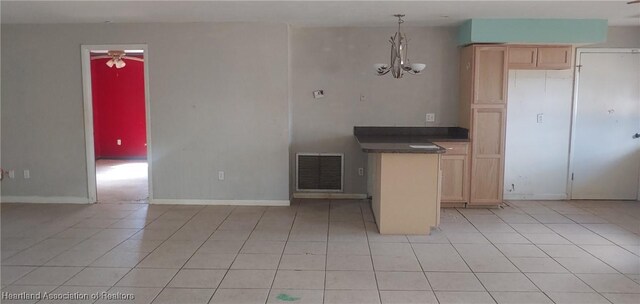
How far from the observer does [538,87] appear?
225 inches

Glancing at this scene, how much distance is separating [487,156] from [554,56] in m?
1.37

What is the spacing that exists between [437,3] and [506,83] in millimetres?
1655

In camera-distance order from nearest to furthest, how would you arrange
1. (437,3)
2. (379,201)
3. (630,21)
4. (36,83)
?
1. (437,3)
2. (379,201)
3. (630,21)
4. (36,83)

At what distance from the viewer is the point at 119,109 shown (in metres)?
9.33

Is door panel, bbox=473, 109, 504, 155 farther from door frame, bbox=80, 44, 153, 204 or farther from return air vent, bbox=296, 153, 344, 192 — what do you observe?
door frame, bbox=80, 44, 153, 204

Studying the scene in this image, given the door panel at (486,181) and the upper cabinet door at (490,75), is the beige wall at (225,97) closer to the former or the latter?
the upper cabinet door at (490,75)

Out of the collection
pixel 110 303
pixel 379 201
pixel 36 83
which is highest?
pixel 36 83

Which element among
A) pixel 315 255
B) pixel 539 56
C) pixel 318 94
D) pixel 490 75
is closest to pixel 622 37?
pixel 539 56

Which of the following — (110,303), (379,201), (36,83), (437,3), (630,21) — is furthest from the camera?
(36,83)

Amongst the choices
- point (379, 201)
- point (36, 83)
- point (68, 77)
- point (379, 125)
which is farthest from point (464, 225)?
point (36, 83)

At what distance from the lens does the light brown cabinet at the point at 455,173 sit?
17.2 feet

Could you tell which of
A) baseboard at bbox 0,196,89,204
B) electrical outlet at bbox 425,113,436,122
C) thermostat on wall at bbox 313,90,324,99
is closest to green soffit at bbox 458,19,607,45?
electrical outlet at bbox 425,113,436,122

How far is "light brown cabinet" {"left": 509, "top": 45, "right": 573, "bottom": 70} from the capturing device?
5.23 m

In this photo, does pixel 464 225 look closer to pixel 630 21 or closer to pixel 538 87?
pixel 538 87
